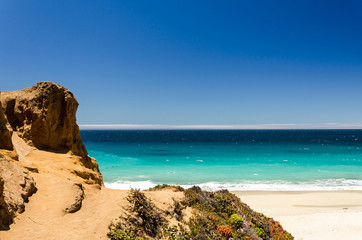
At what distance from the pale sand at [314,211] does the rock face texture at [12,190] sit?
14236 mm

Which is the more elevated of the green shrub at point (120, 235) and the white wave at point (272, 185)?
the green shrub at point (120, 235)

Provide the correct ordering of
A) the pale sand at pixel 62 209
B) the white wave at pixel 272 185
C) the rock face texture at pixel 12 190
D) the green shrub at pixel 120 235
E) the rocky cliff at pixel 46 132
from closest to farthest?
the rock face texture at pixel 12 190
the pale sand at pixel 62 209
the green shrub at pixel 120 235
the rocky cliff at pixel 46 132
the white wave at pixel 272 185

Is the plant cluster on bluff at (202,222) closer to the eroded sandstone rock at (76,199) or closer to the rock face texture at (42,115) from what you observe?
the eroded sandstone rock at (76,199)

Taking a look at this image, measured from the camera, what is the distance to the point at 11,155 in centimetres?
833

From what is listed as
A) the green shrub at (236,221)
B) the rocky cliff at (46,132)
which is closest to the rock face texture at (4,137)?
the rocky cliff at (46,132)

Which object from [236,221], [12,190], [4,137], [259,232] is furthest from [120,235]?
[259,232]

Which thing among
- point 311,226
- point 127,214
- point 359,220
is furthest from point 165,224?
point 359,220

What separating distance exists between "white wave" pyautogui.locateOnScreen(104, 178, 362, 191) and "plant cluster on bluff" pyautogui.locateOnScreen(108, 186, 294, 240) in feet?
48.1

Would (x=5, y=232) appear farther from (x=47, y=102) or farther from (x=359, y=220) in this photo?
(x=359, y=220)

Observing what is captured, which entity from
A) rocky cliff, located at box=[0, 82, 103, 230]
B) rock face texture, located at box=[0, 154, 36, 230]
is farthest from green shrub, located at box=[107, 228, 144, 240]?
rocky cliff, located at box=[0, 82, 103, 230]

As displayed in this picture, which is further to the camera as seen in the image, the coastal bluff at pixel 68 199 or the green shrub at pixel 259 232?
the green shrub at pixel 259 232

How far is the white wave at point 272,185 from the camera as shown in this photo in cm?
2588

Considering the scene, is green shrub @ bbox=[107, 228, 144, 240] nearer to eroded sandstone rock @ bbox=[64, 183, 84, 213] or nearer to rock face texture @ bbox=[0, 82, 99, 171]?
eroded sandstone rock @ bbox=[64, 183, 84, 213]

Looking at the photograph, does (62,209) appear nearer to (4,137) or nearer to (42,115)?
(4,137)
